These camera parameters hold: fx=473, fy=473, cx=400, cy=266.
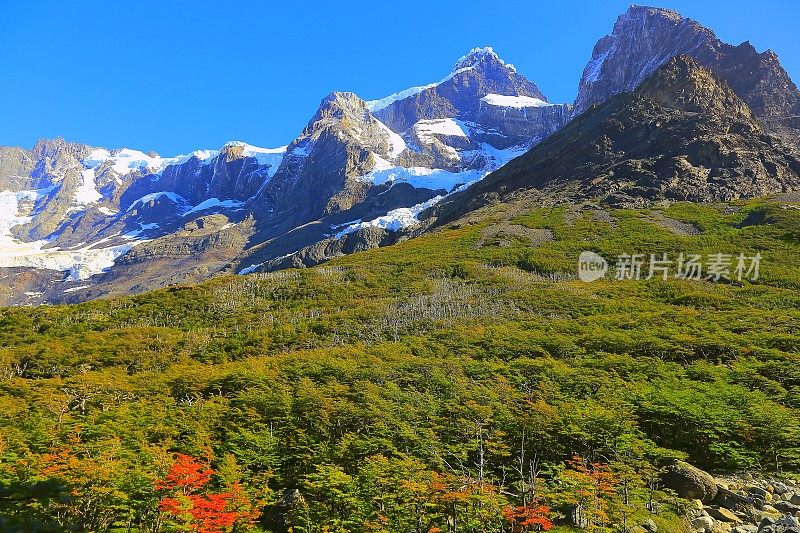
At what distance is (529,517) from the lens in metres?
14.0

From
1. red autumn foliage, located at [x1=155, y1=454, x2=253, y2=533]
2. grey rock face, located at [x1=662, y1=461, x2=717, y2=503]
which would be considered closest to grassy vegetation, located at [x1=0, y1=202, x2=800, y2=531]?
red autumn foliage, located at [x1=155, y1=454, x2=253, y2=533]

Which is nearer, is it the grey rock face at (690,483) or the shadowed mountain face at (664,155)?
the grey rock face at (690,483)

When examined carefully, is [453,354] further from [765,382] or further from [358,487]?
[358,487]

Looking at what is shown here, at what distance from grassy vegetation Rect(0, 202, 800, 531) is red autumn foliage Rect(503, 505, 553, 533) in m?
0.40

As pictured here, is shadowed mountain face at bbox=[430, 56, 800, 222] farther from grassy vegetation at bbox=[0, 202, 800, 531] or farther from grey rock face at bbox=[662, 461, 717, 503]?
grey rock face at bbox=[662, 461, 717, 503]

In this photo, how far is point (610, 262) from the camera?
97.9 metres

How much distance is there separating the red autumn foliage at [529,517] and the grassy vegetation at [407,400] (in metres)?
0.40

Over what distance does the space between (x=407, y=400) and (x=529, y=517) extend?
1333cm

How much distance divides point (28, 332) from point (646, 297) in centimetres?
9195

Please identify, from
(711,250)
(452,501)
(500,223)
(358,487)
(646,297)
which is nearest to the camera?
(452,501)

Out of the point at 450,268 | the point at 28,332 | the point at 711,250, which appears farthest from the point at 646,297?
the point at 28,332

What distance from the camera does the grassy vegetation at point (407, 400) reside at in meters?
14.7

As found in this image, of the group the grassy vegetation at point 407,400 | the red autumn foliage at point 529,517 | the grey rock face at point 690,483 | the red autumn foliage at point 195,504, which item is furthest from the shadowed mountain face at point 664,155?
the red autumn foliage at point 195,504

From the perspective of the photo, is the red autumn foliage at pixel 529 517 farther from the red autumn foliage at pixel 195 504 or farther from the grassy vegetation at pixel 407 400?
the red autumn foliage at pixel 195 504
